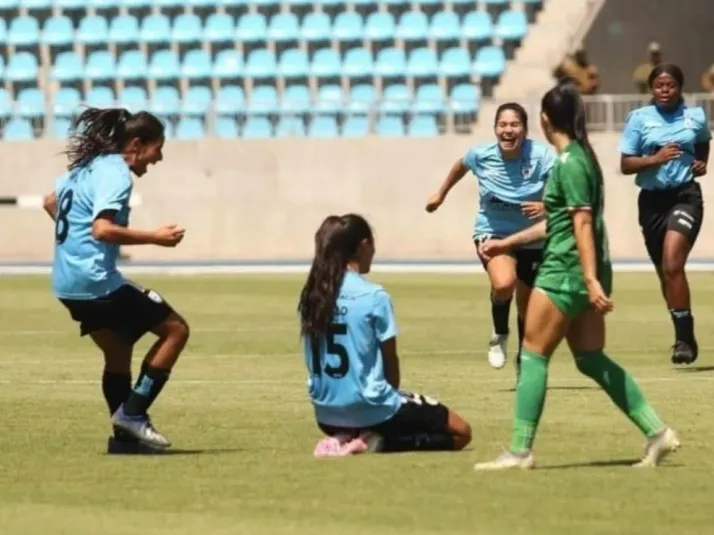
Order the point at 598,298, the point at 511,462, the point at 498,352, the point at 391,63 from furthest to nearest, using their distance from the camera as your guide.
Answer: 1. the point at 391,63
2. the point at 498,352
3. the point at 511,462
4. the point at 598,298

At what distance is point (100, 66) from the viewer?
36.3 metres

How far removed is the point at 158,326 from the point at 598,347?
221cm

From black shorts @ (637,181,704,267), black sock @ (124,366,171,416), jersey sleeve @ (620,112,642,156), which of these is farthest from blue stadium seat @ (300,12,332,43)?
black sock @ (124,366,171,416)

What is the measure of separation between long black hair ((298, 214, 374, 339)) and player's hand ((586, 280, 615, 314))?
1.29 m

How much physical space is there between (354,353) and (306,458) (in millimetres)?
592

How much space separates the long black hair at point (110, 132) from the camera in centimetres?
1033

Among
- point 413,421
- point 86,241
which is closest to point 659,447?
point 413,421

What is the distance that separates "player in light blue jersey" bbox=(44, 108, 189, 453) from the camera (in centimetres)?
1026

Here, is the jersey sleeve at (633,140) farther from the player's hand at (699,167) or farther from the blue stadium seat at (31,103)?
the blue stadium seat at (31,103)

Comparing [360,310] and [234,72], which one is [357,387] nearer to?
[360,310]

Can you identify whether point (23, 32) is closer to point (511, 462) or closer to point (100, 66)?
point (100, 66)

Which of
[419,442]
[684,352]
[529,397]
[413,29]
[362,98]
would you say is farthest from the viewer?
[413,29]

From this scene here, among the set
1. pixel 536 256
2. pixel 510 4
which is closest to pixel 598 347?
pixel 536 256

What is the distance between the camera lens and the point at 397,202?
34250 mm
